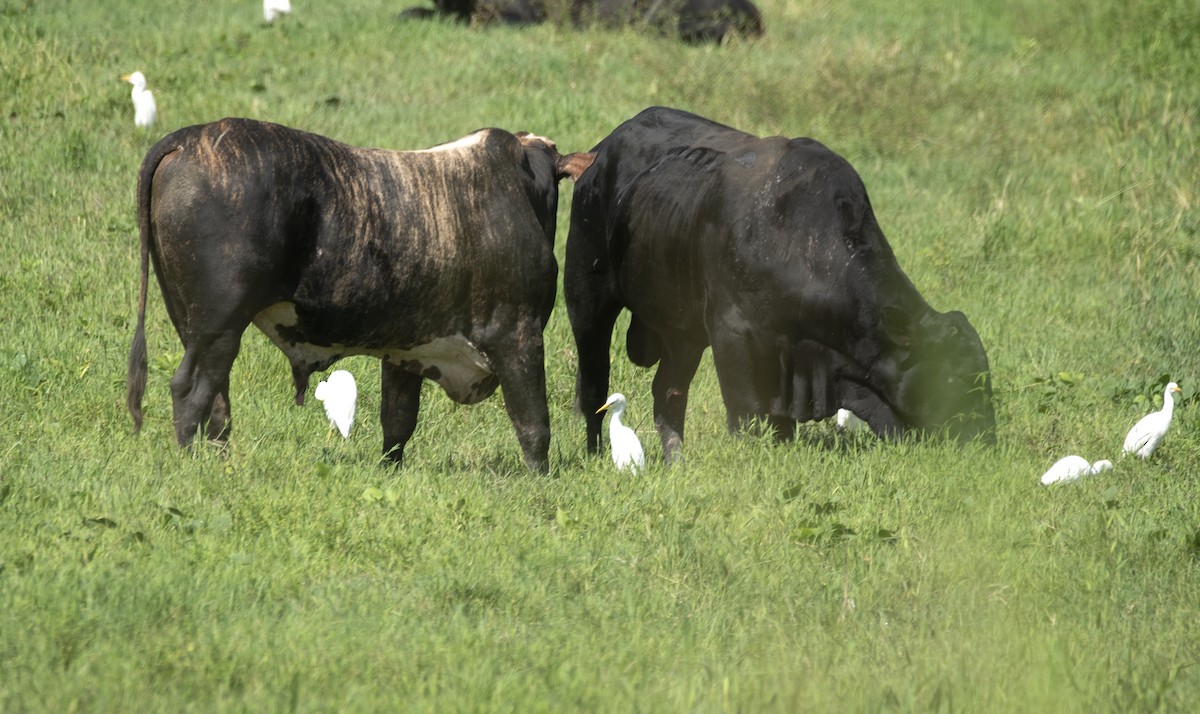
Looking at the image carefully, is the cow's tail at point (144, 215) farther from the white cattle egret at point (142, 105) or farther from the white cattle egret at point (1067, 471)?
the white cattle egret at point (142, 105)

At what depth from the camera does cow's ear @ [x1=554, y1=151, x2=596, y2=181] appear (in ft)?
27.2

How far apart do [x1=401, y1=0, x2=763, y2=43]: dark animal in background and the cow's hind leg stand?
37.6ft

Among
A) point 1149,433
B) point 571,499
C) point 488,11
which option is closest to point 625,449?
point 571,499

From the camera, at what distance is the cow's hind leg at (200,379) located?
22.5 ft

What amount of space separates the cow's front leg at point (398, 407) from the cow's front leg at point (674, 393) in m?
1.74

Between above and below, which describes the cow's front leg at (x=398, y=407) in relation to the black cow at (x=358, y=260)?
below

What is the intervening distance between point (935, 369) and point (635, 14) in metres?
11.1

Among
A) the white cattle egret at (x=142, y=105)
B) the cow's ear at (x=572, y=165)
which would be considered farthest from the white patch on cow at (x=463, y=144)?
the white cattle egret at (x=142, y=105)

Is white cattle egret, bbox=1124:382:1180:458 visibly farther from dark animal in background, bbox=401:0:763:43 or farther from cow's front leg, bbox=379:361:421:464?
dark animal in background, bbox=401:0:763:43

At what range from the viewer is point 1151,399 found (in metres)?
10.0

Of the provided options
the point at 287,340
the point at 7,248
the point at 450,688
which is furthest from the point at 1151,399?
the point at 7,248

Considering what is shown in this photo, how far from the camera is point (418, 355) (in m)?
7.77

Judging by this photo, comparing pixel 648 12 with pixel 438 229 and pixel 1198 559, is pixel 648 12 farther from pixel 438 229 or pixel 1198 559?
pixel 1198 559

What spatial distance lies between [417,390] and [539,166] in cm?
135
